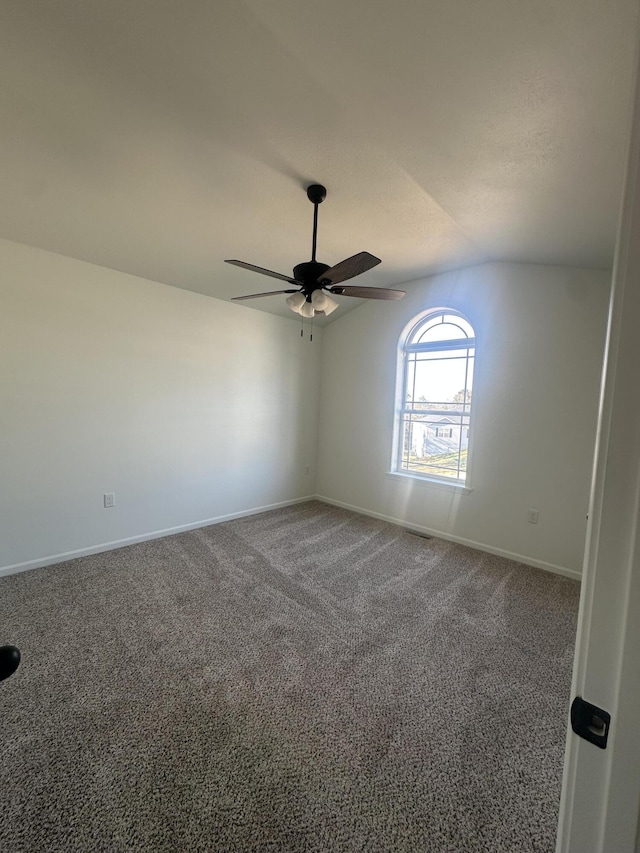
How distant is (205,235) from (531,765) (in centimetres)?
357

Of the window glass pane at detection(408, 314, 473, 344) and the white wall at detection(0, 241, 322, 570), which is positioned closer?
the white wall at detection(0, 241, 322, 570)

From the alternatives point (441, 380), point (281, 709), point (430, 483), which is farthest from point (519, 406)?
point (281, 709)

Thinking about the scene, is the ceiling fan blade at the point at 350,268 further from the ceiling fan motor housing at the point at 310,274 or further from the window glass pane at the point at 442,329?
the window glass pane at the point at 442,329

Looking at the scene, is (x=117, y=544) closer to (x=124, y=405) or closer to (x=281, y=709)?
(x=124, y=405)

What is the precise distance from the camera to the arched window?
11.9 ft

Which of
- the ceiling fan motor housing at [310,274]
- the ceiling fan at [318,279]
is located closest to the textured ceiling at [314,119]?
the ceiling fan at [318,279]

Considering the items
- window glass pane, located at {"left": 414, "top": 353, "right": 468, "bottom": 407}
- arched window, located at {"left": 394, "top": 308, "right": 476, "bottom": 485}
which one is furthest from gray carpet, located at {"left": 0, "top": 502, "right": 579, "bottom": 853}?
window glass pane, located at {"left": 414, "top": 353, "right": 468, "bottom": 407}

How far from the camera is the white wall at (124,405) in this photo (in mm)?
2656

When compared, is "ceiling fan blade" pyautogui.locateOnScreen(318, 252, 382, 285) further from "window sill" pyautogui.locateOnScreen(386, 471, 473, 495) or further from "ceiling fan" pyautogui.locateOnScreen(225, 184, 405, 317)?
"window sill" pyautogui.locateOnScreen(386, 471, 473, 495)

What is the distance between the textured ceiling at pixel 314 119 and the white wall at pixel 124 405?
504 mm

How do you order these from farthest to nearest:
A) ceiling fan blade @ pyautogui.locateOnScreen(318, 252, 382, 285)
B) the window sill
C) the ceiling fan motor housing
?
1. the window sill
2. the ceiling fan motor housing
3. ceiling fan blade @ pyautogui.locateOnScreen(318, 252, 382, 285)

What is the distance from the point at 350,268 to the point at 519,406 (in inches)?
86.9

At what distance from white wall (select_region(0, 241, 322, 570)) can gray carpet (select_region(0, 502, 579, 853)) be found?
57cm

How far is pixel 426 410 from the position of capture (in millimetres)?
3928
